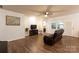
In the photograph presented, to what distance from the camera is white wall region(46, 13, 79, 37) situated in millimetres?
3104

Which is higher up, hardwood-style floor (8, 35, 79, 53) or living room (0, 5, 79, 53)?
living room (0, 5, 79, 53)

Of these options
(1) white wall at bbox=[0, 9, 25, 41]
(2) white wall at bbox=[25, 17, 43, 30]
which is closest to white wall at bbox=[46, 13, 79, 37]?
(2) white wall at bbox=[25, 17, 43, 30]

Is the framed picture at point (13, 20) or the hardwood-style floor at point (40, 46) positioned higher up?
the framed picture at point (13, 20)

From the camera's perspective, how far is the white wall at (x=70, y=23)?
10.2ft

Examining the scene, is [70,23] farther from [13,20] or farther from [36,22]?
[13,20]

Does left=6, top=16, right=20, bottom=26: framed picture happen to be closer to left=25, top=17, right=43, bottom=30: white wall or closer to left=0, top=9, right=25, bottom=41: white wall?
left=0, top=9, right=25, bottom=41: white wall

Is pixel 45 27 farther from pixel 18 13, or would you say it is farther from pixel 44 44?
pixel 44 44

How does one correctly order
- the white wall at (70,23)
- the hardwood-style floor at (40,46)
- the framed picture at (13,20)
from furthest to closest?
the hardwood-style floor at (40,46) < the framed picture at (13,20) < the white wall at (70,23)

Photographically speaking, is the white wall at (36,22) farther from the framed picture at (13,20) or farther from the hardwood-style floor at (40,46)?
the hardwood-style floor at (40,46)

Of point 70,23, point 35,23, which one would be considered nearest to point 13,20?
point 35,23

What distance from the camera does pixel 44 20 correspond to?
331cm

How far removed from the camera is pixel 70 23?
329 centimetres

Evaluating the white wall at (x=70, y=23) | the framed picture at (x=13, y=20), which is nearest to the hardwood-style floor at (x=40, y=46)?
the white wall at (x=70, y=23)
